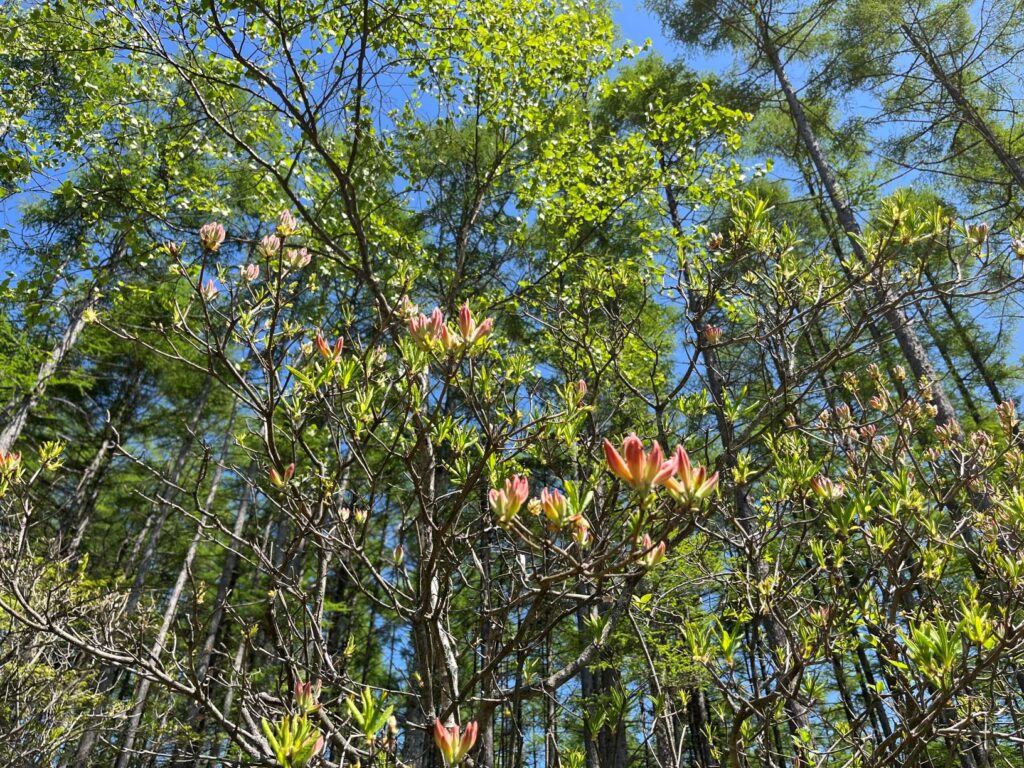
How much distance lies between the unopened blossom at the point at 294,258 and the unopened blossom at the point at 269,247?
0.04 metres

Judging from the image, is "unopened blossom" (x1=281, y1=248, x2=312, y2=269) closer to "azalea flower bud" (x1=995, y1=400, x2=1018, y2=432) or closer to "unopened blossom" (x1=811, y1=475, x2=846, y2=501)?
"unopened blossom" (x1=811, y1=475, x2=846, y2=501)

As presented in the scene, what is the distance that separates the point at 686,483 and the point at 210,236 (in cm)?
159

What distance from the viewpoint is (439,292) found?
22.2 feet

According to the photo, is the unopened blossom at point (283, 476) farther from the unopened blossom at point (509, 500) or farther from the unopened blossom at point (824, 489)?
the unopened blossom at point (824, 489)

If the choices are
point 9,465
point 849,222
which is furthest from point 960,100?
point 9,465

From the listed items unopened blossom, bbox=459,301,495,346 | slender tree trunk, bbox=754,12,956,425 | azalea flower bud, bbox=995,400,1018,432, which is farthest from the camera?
slender tree trunk, bbox=754,12,956,425

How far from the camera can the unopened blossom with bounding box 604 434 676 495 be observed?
999 mm

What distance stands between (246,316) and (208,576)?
41.2ft

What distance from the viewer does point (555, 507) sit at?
48.4 inches

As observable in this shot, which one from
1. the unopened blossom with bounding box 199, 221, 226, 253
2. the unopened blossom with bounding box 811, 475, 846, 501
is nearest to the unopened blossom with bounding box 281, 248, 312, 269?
the unopened blossom with bounding box 199, 221, 226, 253

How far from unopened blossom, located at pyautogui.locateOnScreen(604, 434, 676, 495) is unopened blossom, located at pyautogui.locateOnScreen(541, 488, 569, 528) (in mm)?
241

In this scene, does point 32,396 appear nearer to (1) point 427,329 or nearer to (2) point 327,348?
(2) point 327,348

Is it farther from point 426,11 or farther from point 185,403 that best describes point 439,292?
point 185,403

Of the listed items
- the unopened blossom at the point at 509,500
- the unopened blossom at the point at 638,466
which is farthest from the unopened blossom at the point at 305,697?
the unopened blossom at the point at 638,466
